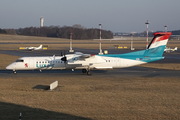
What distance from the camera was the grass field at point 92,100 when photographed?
47.3 ft

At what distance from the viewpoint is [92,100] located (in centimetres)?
1814

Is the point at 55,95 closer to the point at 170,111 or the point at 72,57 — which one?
the point at 170,111

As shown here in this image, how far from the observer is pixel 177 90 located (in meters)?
21.9

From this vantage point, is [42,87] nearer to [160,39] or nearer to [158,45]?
[158,45]

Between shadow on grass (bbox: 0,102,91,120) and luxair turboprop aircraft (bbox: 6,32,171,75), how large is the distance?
14465 mm

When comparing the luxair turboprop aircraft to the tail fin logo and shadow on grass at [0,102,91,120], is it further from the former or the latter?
shadow on grass at [0,102,91,120]

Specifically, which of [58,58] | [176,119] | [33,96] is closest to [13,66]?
[58,58]

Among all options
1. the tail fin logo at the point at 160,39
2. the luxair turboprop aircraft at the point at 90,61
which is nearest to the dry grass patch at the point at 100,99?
the luxair turboprop aircraft at the point at 90,61

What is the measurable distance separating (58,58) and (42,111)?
1602 centimetres

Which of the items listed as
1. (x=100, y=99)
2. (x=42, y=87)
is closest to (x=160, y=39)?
(x=100, y=99)

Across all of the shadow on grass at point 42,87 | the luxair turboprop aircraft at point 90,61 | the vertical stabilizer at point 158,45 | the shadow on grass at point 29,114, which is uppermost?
the vertical stabilizer at point 158,45

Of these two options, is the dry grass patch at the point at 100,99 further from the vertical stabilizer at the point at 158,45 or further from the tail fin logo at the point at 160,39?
the tail fin logo at the point at 160,39

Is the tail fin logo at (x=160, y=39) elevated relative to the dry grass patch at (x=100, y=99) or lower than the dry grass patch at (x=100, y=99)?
elevated

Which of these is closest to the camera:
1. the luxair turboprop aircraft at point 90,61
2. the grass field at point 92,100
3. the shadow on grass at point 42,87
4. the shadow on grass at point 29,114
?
the shadow on grass at point 29,114
